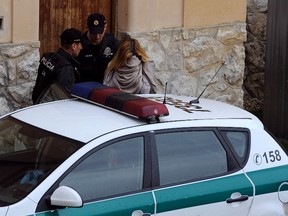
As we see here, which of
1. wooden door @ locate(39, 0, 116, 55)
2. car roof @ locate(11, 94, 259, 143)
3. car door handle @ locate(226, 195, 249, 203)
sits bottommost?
car door handle @ locate(226, 195, 249, 203)

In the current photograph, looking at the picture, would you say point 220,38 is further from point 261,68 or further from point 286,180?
point 286,180

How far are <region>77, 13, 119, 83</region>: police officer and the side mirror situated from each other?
158 inches

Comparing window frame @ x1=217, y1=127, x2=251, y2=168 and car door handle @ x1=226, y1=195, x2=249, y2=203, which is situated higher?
window frame @ x1=217, y1=127, x2=251, y2=168

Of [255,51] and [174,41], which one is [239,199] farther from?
[255,51]

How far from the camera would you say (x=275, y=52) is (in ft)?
41.8

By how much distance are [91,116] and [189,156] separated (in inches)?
30.7

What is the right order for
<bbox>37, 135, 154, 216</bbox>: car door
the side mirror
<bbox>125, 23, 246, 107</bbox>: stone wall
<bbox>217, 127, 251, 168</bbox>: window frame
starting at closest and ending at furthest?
the side mirror < <bbox>37, 135, 154, 216</bbox>: car door < <bbox>217, 127, 251, 168</bbox>: window frame < <bbox>125, 23, 246, 107</bbox>: stone wall

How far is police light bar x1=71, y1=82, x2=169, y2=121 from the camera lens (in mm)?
7117

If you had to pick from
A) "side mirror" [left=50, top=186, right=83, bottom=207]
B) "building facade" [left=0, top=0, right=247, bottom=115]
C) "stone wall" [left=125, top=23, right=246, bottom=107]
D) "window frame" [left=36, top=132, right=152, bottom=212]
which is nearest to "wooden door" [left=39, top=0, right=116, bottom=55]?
"building facade" [left=0, top=0, right=247, bottom=115]

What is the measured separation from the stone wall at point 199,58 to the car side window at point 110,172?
436cm

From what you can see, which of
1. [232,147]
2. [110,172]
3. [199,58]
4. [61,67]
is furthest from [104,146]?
[199,58]

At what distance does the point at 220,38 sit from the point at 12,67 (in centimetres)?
285

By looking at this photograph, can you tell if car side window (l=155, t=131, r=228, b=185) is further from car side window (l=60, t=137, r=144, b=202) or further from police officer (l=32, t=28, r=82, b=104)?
police officer (l=32, t=28, r=82, b=104)

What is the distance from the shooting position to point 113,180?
6820 millimetres
